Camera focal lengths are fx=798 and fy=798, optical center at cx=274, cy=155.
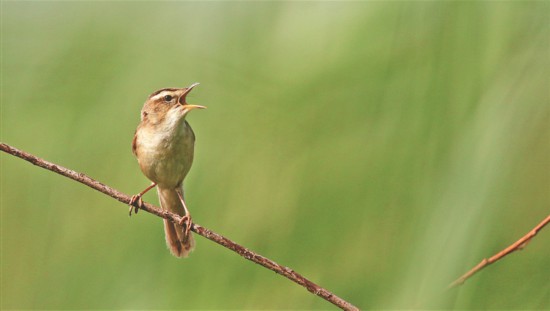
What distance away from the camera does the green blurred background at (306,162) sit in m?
1.35

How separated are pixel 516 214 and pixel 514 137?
0.14 metres

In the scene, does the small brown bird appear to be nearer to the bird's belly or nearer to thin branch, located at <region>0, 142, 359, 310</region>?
the bird's belly

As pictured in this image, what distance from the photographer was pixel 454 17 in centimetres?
168

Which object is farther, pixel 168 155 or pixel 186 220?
pixel 168 155

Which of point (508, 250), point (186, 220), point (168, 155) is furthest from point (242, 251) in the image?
point (168, 155)

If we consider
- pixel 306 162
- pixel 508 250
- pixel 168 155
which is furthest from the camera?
pixel 168 155

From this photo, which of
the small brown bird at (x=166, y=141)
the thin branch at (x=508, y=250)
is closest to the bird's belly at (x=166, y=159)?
the small brown bird at (x=166, y=141)

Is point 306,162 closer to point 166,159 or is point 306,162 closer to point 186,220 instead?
point 186,220

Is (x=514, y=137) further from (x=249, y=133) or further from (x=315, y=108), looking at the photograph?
(x=249, y=133)

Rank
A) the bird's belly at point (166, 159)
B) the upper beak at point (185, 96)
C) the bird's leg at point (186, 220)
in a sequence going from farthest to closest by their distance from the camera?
1. the bird's belly at point (166, 159)
2. the upper beak at point (185, 96)
3. the bird's leg at point (186, 220)

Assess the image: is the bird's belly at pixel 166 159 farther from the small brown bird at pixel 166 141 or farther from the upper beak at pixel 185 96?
the upper beak at pixel 185 96

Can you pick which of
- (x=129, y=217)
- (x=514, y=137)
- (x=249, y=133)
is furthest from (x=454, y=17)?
(x=129, y=217)

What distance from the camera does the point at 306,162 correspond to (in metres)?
1.92

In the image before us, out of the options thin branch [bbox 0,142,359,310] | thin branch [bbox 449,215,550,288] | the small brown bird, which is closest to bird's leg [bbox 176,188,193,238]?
the small brown bird
